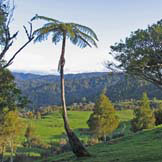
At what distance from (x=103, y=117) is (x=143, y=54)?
167 feet

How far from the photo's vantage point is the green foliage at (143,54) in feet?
52.5

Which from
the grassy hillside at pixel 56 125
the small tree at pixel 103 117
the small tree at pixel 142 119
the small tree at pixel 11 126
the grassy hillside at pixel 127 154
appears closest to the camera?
the grassy hillside at pixel 127 154

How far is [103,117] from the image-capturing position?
66250mm

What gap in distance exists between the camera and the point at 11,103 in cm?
2325

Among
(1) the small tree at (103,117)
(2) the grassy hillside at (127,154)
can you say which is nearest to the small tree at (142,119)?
(1) the small tree at (103,117)

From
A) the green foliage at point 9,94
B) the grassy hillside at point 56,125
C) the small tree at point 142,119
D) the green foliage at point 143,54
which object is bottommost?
the grassy hillside at point 56,125

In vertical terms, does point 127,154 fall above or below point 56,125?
above

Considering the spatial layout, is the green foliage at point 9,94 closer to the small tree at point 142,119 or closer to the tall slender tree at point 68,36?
the tall slender tree at point 68,36

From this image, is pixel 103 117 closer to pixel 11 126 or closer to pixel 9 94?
pixel 11 126

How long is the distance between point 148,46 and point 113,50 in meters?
2.72

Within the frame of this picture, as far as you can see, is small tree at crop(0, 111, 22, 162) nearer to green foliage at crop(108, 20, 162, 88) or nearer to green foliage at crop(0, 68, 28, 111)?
green foliage at crop(0, 68, 28, 111)

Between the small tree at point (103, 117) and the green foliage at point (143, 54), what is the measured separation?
155 feet

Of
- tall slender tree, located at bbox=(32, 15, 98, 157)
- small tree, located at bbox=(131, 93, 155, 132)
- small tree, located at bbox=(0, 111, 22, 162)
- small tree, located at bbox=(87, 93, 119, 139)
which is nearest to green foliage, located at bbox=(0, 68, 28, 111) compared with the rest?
tall slender tree, located at bbox=(32, 15, 98, 157)

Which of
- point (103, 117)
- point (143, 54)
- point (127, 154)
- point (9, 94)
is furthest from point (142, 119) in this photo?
point (143, 54)
